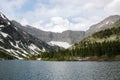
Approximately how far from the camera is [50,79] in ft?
299

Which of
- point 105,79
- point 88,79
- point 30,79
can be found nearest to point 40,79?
point 30,79

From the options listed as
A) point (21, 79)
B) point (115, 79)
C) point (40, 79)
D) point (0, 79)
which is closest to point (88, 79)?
point (115, 79)

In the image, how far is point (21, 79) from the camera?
3536 inches

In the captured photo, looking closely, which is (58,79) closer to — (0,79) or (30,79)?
(30,79)

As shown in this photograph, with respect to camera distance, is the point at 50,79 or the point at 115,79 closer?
the point at 115,79

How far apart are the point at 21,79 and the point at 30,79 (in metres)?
3.16

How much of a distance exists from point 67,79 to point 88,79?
7315 mm

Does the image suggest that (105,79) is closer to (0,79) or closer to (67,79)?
(67,79)

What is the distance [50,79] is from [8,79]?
47.4 ft

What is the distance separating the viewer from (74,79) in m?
89.3

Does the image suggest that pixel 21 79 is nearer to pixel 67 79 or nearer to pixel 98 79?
pixel 67 79

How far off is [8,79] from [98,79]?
3042 cm

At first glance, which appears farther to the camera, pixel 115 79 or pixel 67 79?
pixel 67 79

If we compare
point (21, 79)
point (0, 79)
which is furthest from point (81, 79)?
point (0, 79)
